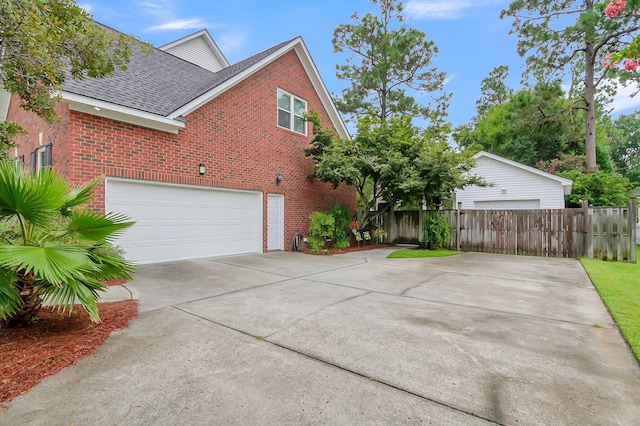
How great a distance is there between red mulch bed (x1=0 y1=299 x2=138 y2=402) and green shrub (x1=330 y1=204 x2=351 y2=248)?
7.98m

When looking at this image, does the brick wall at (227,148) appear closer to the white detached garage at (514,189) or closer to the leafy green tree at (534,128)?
the leafy green tree at (534,128)

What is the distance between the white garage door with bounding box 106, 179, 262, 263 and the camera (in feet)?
23.6

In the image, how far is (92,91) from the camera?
21.8ft

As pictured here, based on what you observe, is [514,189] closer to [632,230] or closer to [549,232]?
[549,232]

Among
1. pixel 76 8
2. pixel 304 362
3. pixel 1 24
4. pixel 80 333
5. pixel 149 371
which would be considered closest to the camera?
pixel 149 371

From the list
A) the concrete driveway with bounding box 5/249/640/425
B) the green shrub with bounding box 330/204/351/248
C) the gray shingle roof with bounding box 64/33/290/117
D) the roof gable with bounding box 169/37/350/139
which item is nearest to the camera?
the concrete driveway with bounding box 5/249/640/425

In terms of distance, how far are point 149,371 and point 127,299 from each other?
2.53m

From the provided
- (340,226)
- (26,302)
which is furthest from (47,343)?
(340,226)

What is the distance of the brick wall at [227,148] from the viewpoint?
657 centimetres

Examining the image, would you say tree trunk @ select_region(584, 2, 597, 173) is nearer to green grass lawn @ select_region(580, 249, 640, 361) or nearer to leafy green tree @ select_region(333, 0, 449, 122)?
leafy green tree @ select_region(333, 0, 449, 122)

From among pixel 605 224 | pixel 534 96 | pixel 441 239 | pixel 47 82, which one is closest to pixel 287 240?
pixel 441 239

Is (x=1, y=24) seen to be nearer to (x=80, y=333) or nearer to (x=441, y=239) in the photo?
(x=80, y=333)

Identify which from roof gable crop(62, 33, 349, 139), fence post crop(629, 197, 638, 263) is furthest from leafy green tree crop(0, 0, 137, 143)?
fence post crop(629, 197, 638, 263)

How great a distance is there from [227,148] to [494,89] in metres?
35.4
